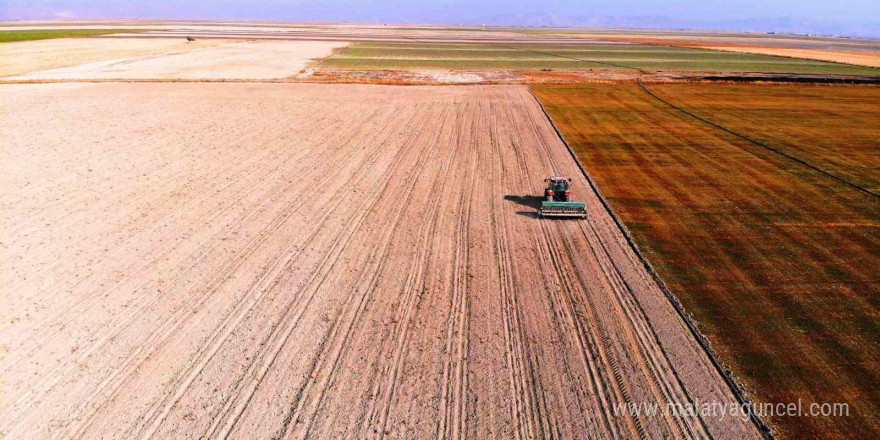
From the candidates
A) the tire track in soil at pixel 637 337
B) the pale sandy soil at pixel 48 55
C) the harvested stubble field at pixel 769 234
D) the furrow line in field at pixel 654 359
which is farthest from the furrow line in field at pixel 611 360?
the pale sandy soil at pixel 48 55

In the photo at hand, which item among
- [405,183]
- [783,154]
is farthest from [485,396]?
[783,154]

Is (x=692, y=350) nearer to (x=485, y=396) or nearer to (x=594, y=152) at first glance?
(x=485, y=396)

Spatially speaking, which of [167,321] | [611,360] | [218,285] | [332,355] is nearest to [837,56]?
[611,360]

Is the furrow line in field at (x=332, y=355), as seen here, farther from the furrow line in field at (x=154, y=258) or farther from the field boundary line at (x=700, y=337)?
the field boundary line at (x=700, y=337)

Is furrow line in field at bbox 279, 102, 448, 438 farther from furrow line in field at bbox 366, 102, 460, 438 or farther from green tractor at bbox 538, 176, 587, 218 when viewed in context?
green tractor at bbox 538, 176, 587, 218

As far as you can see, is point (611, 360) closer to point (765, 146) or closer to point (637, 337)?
point (637, 337)
